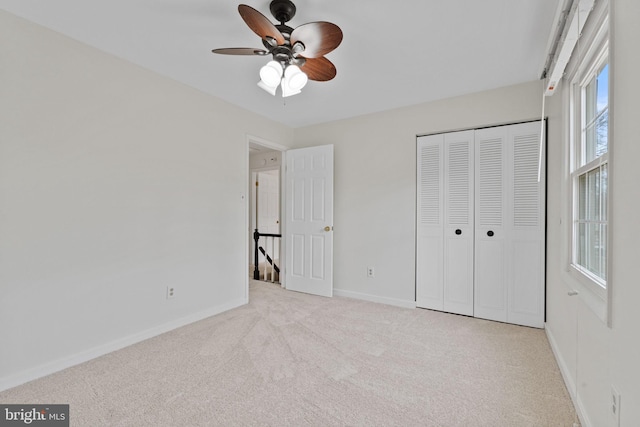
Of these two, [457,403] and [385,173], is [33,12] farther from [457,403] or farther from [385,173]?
[457,403]

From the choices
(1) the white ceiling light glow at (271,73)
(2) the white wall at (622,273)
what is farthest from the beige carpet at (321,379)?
(1) the white ceiling light glow at (271,73)

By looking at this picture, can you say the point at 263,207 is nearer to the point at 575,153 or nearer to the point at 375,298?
the point at 375,298

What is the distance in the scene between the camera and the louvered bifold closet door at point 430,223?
336 centimetres

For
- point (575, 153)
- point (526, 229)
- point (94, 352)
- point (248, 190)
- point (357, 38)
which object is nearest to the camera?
point (575, 153)

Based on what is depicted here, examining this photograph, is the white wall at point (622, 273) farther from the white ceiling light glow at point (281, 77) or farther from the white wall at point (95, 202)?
the white wall at point (95, 202)

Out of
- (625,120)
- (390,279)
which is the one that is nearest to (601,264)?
(625,120)

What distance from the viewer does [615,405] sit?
1132 millimetres

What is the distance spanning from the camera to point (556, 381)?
1.96 meters

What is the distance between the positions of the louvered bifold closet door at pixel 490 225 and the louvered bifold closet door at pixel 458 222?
0.07 meters

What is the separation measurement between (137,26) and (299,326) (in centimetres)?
279

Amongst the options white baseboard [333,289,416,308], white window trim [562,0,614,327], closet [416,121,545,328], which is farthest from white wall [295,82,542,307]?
white window trim [562,0,614,327]

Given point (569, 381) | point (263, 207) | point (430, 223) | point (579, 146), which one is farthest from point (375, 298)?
point (263, 207)

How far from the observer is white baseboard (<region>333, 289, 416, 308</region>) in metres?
3.53

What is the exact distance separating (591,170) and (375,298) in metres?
2.56
